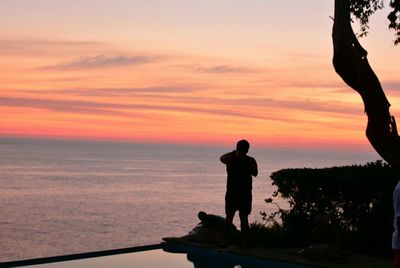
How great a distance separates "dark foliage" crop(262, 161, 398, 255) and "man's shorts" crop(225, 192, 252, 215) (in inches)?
44.2

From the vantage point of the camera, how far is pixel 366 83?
38.5 ft

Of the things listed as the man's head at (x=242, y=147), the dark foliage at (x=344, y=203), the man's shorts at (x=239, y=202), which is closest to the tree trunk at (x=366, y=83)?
the dark foliage at (x=344, y=203)

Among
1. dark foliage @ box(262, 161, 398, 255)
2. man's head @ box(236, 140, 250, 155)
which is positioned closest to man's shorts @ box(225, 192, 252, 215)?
man's head @ box(236, 140, 250, 155)

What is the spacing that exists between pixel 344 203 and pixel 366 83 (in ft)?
7.34

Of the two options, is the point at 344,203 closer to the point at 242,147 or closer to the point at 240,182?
the point at 240,182

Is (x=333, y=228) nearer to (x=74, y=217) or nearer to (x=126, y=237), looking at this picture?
(x=126, y=237)

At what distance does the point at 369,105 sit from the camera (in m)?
11.7

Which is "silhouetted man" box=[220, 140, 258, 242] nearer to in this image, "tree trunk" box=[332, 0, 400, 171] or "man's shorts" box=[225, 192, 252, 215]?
"man's shorts" box=[225, 192, 252, 215]

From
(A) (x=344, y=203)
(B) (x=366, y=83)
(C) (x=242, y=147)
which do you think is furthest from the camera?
(A) (x=344, y=203)

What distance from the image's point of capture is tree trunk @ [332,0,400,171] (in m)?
11.5

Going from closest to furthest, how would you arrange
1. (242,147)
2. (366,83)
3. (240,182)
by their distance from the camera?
(366,83)
(242,147)
(240,182)

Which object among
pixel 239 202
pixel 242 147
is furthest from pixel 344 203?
pixel 242 147

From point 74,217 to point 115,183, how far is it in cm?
4520

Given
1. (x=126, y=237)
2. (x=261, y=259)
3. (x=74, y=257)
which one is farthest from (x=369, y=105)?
(x=126, y=237)
